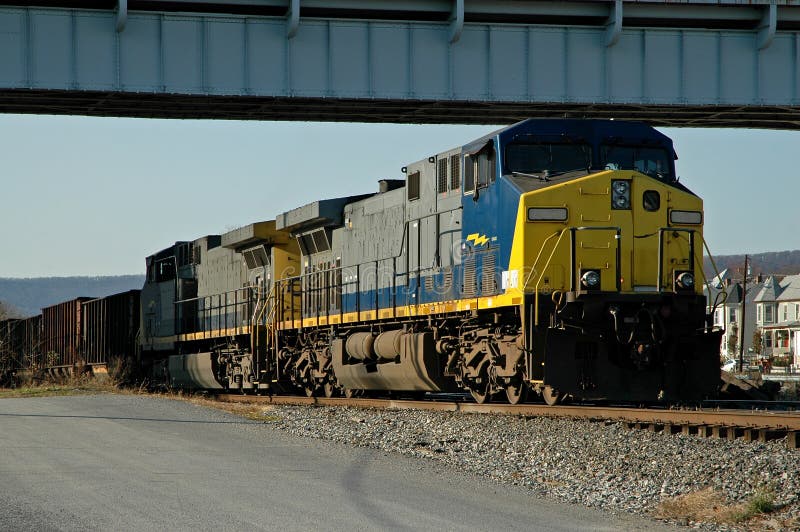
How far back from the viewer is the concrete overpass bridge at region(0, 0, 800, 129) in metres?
19.6

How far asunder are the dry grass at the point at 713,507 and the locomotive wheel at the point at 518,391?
6.15m

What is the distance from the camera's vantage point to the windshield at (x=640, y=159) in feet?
48.0

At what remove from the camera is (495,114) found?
72.9 feet

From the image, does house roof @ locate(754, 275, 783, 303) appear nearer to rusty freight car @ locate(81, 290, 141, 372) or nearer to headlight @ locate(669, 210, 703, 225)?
rusty freight car @ locate(81, 290, 141, 372)

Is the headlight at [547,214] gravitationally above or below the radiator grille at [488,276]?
above

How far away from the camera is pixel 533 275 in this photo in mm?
13820

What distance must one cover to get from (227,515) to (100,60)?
1382 centimetres

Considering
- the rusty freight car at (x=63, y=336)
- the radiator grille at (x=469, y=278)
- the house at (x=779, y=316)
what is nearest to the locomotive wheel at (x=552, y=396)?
the radiator grille at (x=469, y=278)

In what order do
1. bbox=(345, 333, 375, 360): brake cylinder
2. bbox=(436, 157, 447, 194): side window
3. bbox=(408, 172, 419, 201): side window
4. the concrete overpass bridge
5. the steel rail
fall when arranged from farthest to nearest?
the concrete overpass bridge < bbox=(345, 333, 375, 360): brake cylinder < bbox=(408, 172, 419, 201): side window < bbox=(436, 157, 447, 194): side window < the steel rail

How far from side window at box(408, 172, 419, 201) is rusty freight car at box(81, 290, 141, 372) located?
1692 centimetres

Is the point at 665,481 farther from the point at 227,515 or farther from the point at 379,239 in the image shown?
the point at 379,239

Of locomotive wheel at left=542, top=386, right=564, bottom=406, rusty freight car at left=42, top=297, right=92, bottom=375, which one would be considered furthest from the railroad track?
rusty freight car at left=42, top=297, right=92, bottom=375

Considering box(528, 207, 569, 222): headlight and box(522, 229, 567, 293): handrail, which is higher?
box(528, 207, 569, 222): headlight

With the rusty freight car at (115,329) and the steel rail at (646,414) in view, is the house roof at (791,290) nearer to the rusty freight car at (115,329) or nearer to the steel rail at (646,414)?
the rusty freight car at (115,329)
